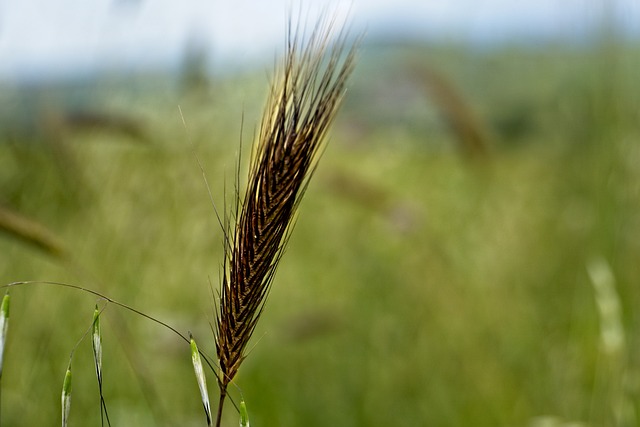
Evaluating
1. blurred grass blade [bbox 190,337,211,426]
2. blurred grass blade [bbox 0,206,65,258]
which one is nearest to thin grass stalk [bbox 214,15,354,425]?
blurred grass blade [bbox 190,337,211,426]

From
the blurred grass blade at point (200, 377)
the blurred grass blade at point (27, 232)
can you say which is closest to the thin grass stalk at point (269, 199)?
the blurred grass blade at point (200, 377)

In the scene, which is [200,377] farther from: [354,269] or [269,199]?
[354,269]

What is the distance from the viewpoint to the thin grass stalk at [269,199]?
21.5 inches

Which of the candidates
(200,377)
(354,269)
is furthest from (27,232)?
(354,269)

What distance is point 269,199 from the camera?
56 cm

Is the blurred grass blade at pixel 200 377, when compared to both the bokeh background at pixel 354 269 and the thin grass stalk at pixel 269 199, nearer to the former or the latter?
the thin grass stalk at pixel 269 199

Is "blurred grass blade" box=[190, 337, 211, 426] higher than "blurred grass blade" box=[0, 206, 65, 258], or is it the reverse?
"blurred grass blade" box=[190, 337, 211, 426]

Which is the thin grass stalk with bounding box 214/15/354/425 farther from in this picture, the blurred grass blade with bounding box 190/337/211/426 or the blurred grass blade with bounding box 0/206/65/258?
the blurred grass blade with bounding box 0/206/65/258

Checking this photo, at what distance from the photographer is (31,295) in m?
1.81

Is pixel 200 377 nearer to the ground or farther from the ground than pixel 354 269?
farther from the ground

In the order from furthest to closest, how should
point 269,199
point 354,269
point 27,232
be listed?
1. point 354,269
2. point 27,232
3. point 269,199

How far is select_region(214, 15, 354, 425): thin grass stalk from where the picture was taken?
21.5 inches

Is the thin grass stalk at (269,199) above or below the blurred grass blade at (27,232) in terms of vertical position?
above

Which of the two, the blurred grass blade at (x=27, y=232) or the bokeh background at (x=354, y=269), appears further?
the bokeh background at (x=354, y=269)
